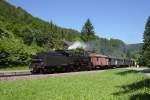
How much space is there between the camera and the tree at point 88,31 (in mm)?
118137

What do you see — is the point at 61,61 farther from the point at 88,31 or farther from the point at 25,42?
the point at 88,31

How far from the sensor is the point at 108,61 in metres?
57.9

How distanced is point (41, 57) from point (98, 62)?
57.0 feet

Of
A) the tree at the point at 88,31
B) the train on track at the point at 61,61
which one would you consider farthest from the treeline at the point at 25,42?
the train on track at the point at 61,61

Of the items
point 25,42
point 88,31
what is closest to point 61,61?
point 25,42

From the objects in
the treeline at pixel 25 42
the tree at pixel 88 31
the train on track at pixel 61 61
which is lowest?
the train on track at pixel 61 61

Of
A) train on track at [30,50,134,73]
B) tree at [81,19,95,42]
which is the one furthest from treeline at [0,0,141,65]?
train on track at [30,50,134,73]

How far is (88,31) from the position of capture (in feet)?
393

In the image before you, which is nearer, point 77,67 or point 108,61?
point 77,67

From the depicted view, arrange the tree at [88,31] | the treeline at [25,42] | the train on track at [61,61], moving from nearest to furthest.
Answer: the train on track at [61,61] < the treeline at [25,42] < the tree at [88,31]

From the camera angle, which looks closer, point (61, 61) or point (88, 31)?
point (61, 61)

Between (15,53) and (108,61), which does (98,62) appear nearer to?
(108,61)

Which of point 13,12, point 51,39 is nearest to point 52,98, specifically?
point 51,39

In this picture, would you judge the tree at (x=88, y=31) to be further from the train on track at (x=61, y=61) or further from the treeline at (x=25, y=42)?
the train on track at (x=61, y=61)
